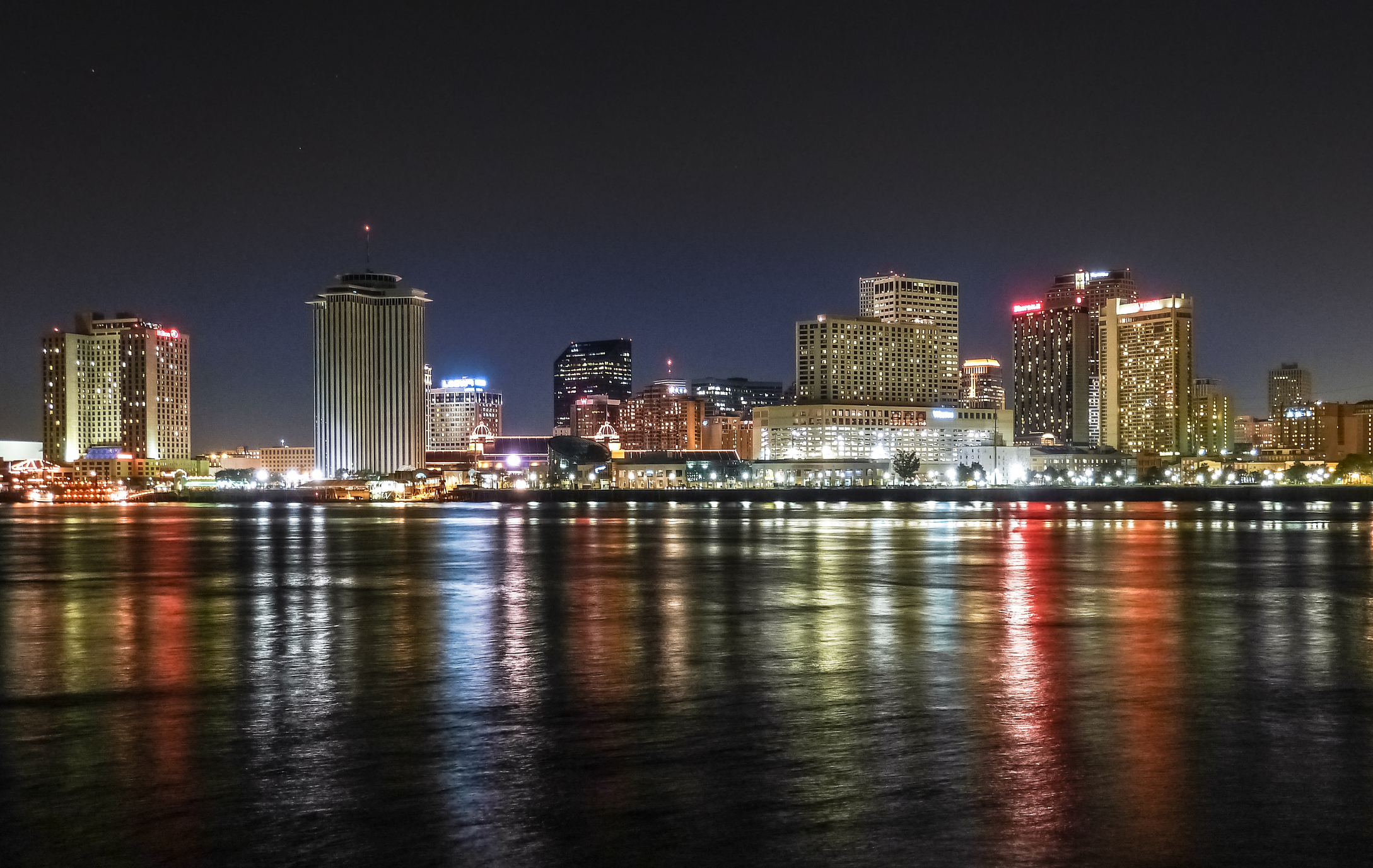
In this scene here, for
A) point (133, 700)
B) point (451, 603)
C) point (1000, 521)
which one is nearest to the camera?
point (133, 700)

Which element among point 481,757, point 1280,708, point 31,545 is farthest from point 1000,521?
point 481,757

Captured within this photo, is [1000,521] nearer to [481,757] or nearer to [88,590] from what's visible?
[88,590]

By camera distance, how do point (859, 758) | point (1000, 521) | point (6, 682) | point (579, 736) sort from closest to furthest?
point (859, 758) < point (579, 736) < point (6, 682) < point (1000, 521)

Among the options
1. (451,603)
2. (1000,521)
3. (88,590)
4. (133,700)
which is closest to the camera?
(133,700)

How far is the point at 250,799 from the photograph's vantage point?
33.2ft

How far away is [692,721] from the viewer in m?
13.3

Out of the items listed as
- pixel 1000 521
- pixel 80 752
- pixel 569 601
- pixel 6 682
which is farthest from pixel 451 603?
pixel 1000 521

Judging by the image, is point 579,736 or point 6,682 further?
point 6,682

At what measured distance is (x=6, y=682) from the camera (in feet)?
53.5

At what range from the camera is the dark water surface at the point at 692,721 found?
9156mm

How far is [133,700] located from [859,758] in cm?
895

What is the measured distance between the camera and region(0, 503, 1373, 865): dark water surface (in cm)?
916

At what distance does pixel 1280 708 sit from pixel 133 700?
1343 cm

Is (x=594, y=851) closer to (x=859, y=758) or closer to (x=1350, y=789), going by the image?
(x=859, y=758)
